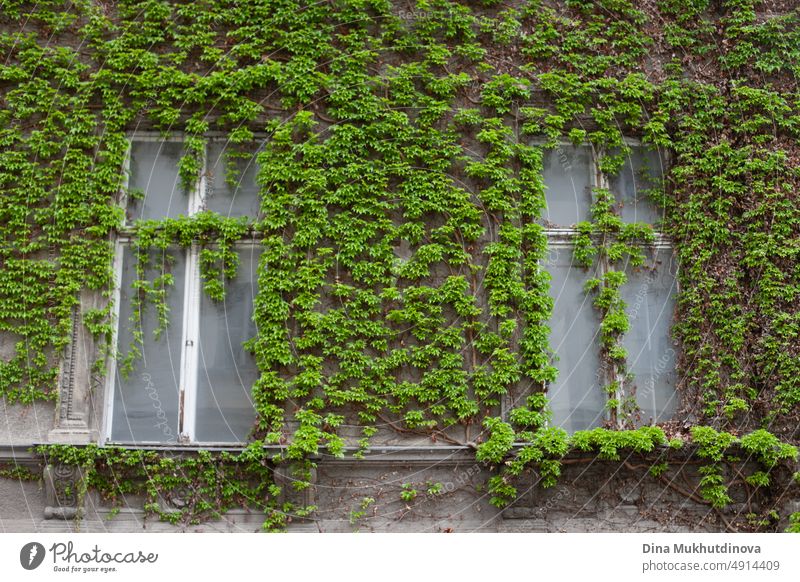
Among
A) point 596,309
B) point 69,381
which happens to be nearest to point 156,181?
point 69,381

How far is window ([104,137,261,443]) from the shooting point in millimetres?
6910

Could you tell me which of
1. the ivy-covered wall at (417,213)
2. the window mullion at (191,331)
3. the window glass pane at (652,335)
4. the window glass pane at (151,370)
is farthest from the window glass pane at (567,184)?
the window glass pane at (151,370)

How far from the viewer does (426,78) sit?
7.41 metres

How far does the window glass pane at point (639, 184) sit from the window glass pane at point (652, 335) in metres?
0.41

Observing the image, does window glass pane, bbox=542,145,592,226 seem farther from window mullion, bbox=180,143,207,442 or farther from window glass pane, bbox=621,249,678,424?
window mullion, bbox=180,143,207,442

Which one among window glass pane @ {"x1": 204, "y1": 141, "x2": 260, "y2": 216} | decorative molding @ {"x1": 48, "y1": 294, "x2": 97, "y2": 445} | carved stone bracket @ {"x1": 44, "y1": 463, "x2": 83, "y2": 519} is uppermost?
window glass pane @ {"x1": 204, "y1": 141, "x2": 260, "y2": 216}

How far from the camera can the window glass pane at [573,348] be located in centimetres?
713

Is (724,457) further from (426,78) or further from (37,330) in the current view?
(37,330)

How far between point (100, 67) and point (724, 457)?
686 centimetres

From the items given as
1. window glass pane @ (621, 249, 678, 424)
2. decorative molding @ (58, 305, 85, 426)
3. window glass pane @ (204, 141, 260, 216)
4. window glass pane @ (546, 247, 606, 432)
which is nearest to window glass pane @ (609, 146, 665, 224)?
window glass pane @ (621, 249, 678, 424)

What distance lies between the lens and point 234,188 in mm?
7301

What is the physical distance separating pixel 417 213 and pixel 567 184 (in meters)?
1.61

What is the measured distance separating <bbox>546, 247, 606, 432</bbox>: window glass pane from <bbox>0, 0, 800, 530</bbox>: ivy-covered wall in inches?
6.9
